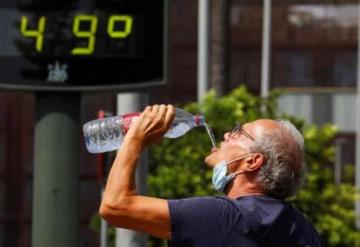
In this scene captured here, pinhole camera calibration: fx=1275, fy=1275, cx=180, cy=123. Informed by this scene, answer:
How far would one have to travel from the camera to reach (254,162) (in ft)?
12.5

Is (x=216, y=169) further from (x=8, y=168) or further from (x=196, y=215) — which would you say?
(x=8, y=168)

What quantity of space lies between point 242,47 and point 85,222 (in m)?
5.90

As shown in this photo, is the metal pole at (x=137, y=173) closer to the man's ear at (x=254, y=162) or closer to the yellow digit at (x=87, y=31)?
the yellow digit at (x=87, y=31)

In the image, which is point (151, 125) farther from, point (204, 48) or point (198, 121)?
point (204, 48)

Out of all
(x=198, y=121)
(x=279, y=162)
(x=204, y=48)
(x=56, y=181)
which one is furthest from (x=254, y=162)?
(x=204, y=48)

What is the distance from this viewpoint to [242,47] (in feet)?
89.8

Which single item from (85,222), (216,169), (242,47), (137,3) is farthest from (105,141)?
(242,47)

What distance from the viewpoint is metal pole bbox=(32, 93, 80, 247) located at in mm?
7809

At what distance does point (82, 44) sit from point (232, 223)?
418 cm

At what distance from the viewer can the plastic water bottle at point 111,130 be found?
4.16 m

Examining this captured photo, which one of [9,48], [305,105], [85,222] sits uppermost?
[9,48]

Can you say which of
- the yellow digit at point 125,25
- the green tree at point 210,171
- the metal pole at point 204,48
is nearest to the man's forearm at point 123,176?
the yellow digit at point 125,25

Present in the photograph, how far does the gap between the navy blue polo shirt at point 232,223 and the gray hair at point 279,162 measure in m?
0.05

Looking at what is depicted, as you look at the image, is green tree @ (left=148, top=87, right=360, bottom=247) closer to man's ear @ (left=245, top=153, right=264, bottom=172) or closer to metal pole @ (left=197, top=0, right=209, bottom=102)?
metal pole @ (left=197, top=0, right=209, bottom=102)
